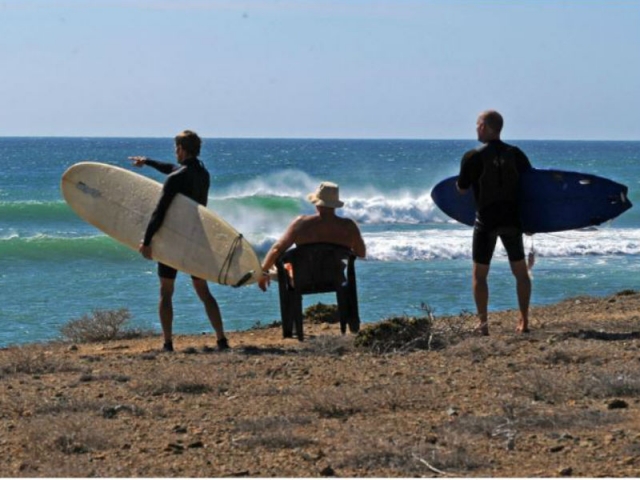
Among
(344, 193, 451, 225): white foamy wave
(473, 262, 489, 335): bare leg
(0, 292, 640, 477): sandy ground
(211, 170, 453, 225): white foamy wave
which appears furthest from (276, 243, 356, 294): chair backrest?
(344, 193, 451, 225): white foamy wave

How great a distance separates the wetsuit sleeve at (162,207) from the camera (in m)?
9.12

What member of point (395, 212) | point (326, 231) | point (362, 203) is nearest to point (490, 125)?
point (326, 231)

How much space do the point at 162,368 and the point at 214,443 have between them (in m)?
→ 2.16

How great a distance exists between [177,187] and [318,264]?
1106 millimetres

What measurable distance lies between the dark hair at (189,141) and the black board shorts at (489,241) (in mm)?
1982

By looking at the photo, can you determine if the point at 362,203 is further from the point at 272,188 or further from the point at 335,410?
the point at 335,410

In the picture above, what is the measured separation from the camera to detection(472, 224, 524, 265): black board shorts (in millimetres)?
9016

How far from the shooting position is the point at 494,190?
8.93 metres

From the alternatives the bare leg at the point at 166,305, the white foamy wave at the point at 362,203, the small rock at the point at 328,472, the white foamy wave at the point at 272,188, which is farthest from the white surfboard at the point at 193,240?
the white foamy wave at the point at 272,188

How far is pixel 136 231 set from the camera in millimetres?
10172

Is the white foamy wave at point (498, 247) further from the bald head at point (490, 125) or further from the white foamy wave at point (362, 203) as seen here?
the bald head at point (490, 125)

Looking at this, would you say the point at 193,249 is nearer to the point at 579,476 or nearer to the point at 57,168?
the point at 579,476

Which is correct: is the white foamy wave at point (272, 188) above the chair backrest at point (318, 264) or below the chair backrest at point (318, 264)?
below

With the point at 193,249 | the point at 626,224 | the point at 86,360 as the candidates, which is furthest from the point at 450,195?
the point at 626,224
